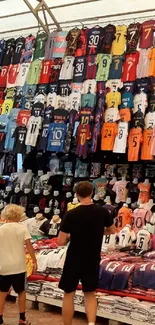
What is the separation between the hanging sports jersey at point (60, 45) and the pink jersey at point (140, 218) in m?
3.13

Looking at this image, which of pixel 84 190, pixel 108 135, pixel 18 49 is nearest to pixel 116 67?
pixel 108 135

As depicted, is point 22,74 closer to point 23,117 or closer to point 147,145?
point 23,117

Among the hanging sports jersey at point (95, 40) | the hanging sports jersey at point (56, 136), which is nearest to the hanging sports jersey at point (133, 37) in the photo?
the hanging sports jersey at point (95, 40)

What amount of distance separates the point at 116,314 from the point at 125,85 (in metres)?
3.93

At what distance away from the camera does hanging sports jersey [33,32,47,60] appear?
8.54m

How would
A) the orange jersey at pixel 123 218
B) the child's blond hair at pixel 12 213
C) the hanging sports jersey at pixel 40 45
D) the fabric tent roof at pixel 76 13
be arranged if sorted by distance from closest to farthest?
the child's blond hair at pixel 12 213 → the orange jersey at pixel 123 218 → the fabric tent roof at pixel 76 13 → the hanging sports jersey at pixel 40 45

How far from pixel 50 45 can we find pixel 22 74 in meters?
0.72

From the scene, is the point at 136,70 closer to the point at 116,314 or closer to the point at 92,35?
the point at 92,35

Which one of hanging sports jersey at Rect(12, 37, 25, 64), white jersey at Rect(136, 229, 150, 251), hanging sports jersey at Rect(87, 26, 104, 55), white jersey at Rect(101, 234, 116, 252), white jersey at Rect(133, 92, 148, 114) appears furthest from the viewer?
hanging sports jersey at Rect(12, 37, 25, 64)

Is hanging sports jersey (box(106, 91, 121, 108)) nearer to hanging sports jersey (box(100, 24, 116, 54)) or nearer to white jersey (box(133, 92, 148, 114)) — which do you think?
white jersey (box(133, 92, 148, 114))

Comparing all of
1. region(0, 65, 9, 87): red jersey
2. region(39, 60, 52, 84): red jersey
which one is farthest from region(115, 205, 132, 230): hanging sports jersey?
region(0, 65, 9, 87): red jersey

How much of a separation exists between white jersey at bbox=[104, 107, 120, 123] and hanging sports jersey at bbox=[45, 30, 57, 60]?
5.40 feet

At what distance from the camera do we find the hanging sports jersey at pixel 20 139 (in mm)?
8172

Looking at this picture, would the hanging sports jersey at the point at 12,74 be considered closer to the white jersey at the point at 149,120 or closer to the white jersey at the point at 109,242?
the white jersey at the point at 149,120
